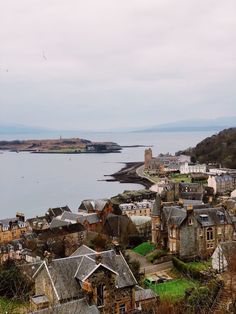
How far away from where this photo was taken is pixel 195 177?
92312 mm

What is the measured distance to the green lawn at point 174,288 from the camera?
81.7 feet

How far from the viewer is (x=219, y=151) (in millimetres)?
119750

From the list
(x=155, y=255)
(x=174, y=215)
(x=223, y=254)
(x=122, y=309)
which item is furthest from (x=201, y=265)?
(x=122, y=309)

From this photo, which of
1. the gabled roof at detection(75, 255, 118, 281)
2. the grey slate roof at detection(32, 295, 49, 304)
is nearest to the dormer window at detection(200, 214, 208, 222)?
the gabled roof at detection(75, 255, 118, 281)

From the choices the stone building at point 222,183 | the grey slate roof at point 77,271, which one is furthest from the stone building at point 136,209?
the grey slate roof at point 77,271

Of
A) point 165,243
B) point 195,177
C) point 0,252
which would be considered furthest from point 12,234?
point 195,177

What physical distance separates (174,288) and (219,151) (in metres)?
95.6

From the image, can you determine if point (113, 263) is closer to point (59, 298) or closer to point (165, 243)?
point (59, 298)

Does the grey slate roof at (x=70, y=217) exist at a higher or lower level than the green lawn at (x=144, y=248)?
higher

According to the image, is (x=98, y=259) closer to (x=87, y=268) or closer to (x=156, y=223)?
(x=87, y=268)

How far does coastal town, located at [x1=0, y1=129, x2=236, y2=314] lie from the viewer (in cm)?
1939

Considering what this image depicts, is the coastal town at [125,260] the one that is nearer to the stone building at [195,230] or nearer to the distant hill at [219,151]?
the stone building at [195,230]

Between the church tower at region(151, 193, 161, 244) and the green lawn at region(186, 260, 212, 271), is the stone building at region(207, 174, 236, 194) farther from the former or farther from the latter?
the green lawn at region(186, 260, 212, 271)

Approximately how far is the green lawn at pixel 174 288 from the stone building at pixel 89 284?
4.15m
